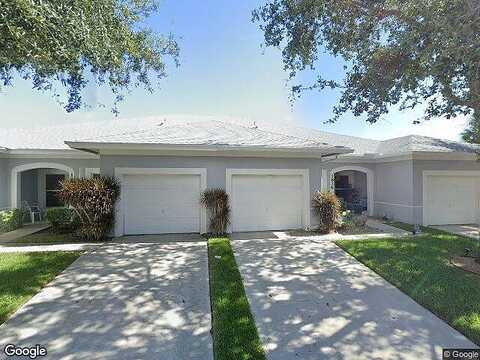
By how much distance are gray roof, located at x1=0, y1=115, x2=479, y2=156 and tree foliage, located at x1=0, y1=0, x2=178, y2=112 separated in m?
2.64

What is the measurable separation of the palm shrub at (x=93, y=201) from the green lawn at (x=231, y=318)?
443cm

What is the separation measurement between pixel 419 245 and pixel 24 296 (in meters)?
9.99

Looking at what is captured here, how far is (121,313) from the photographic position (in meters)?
4.42

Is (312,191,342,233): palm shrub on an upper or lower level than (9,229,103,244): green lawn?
upper

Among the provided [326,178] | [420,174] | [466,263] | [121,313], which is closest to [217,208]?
[121,313]

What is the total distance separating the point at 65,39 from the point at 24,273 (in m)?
5.01

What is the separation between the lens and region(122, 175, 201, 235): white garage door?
996 cm

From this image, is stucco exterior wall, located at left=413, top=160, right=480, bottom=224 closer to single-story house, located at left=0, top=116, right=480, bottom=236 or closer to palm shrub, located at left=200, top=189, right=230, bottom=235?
single-story house, located at left=0, top=116, right=480, bottom=236

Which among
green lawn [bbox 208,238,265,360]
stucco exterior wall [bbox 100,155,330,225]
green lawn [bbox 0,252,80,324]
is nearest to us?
green lawn [bbox 208,238,265,360]

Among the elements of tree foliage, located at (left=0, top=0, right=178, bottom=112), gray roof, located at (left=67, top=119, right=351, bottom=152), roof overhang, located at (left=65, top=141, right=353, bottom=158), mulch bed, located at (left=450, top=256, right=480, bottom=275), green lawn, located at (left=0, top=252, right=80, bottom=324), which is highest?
tree foliage, located at (left=0, top=0, right=178, bottom=112)

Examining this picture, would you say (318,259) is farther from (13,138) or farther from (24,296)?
(13,138)

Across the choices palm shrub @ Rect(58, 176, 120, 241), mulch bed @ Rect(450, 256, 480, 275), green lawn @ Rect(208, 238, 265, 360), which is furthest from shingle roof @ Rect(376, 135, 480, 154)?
palm shrub @ Rect(58, 176, 120, 241)

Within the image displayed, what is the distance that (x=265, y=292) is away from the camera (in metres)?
5.25

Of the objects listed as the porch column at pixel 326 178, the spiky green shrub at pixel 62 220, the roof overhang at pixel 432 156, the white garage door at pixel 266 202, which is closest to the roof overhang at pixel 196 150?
the white garage door at pixel 266 202
